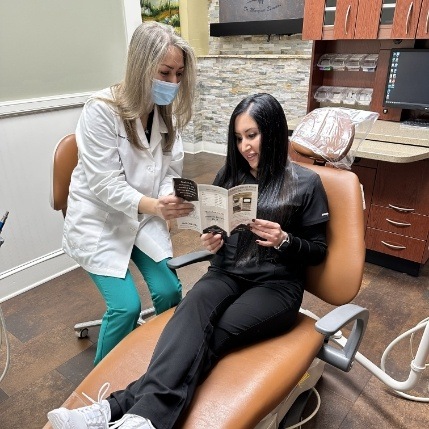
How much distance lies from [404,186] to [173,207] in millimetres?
1572

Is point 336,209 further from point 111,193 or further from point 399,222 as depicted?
point 399,222

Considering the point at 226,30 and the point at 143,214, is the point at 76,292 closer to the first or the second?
the point at 143,214

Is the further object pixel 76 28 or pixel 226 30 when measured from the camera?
pixel 226 30

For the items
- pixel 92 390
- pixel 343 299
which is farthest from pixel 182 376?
pixel 343 299

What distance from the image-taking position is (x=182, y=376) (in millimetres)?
988

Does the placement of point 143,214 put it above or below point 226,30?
below

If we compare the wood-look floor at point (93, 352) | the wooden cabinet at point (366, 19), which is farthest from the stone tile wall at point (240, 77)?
the wood-look floor at point (93, 352)

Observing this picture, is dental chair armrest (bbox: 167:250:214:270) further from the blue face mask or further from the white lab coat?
the blue face mask

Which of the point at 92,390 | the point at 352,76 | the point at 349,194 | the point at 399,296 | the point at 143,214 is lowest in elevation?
the point at 399,296

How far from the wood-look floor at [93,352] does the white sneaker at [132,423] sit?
0.76 metres

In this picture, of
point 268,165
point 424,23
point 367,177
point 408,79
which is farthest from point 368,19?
point 268,165

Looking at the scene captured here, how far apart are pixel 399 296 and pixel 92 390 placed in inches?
70.2

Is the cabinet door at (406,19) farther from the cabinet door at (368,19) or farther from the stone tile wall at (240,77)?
the stone tile wall at (240,77)

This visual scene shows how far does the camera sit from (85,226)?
142 centimetres
